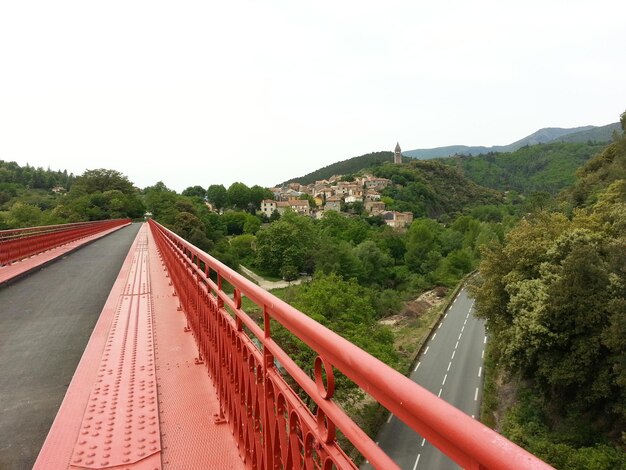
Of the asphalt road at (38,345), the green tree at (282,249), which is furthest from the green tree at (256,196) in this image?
the asphalt road at (38,345)

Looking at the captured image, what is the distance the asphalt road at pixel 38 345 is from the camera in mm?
3326

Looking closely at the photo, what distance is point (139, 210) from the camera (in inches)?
2271

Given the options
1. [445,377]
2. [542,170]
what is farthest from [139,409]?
[542,170]

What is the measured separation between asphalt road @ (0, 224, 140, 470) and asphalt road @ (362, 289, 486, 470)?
29.2 ft

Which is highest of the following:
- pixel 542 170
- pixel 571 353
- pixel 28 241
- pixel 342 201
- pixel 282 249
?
pixel 542 170

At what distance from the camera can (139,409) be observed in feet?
11.4

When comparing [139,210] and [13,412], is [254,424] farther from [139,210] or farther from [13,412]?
[139,210]

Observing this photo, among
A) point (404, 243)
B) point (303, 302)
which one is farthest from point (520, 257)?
point (404, 243)

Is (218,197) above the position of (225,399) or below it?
above

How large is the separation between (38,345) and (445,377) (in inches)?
941

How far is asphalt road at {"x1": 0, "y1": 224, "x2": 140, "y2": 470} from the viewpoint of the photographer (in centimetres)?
333

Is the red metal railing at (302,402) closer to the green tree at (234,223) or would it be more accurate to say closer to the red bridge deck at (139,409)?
the red bridge deck at (139,409)

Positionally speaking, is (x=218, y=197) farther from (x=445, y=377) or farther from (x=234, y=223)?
(x=445, y=377)

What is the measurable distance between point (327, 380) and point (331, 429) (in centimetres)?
20
